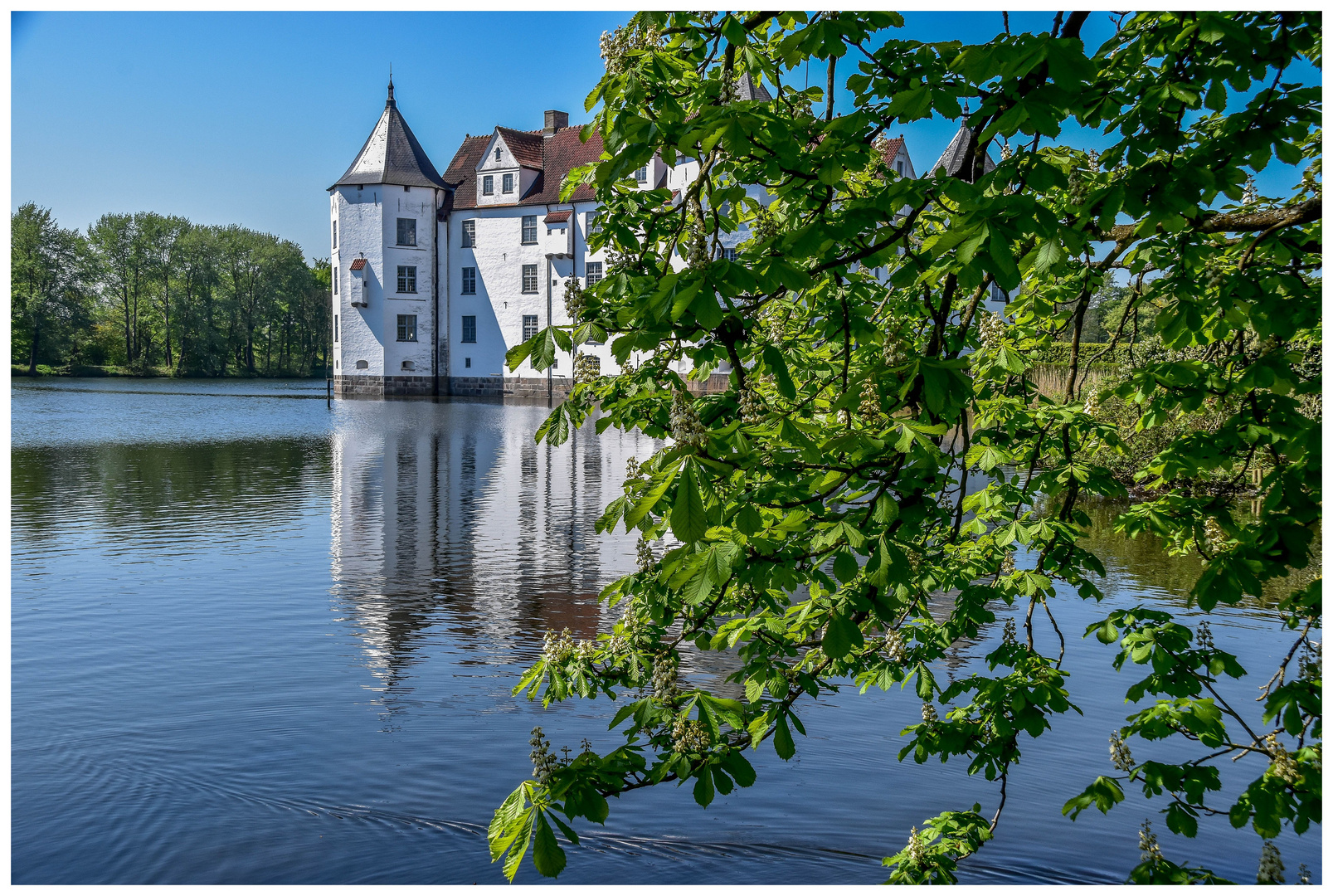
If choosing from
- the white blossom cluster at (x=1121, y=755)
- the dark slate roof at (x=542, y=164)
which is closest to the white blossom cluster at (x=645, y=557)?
the white blossom cluster at (x=1121, y=755)

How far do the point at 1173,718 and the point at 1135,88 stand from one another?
2139 mm

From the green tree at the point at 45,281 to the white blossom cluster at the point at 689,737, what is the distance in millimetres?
84573

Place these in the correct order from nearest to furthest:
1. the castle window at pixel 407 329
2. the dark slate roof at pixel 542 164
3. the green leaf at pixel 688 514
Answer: the green leaf at pixel 688 514, the dark slate roof at pixel 542 164, the castle window at pixel 407 329

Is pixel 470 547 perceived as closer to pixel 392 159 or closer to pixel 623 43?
pixel 623 43

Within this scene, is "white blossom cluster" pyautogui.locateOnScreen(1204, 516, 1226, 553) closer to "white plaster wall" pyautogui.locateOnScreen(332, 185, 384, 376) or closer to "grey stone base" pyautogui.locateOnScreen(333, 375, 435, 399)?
"grey stone base" pyautogui.locateOnScreen(333, 375, 435, 399)

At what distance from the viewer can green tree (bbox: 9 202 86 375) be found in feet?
251

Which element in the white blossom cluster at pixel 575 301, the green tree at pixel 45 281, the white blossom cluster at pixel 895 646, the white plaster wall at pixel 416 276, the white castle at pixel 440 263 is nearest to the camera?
the white blossom cluster at pixel 575 301

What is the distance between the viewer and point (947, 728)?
4.12 m

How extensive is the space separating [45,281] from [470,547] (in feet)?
268

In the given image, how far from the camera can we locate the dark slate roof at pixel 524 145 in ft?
170

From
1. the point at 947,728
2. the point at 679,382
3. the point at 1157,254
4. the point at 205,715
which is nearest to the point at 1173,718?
the point at 947,728

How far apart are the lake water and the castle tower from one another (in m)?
39.7

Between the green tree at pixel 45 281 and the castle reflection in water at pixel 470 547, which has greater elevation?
the green tree at pixel 45 281

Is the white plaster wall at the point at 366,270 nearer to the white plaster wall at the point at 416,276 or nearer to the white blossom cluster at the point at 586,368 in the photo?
the white plaster wall at the point at 416,276
